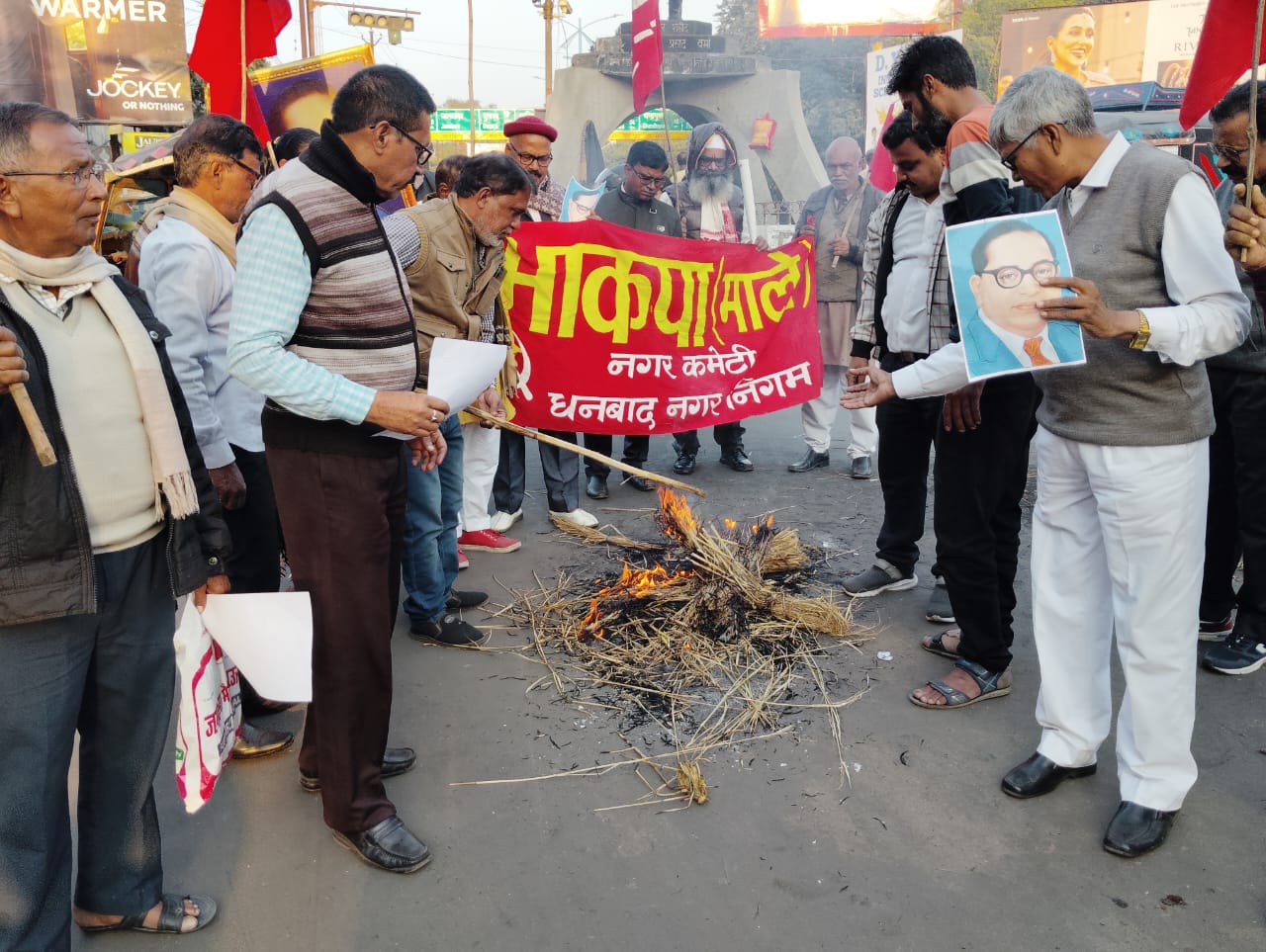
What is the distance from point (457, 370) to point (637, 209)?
472cm

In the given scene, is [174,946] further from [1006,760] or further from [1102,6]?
[1102,6]

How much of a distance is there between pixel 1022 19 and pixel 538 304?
Answer: 102ft

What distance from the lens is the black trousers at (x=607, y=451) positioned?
6992mm

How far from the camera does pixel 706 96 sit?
33.7m

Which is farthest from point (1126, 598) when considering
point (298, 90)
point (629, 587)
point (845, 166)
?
point (298, 90)

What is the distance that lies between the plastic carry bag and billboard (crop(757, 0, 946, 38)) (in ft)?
138

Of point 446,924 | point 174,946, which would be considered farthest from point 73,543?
point 446,924

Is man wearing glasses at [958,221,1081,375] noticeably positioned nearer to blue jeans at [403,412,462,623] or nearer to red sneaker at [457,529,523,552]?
blue jeans at [403,412,462,623]

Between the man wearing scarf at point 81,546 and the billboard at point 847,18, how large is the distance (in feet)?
138

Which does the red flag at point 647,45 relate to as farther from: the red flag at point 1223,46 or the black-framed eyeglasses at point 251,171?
the red flag at point 1223,46

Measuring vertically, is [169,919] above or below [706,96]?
below

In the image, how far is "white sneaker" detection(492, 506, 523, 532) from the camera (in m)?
6.11

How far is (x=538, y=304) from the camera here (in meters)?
6.11

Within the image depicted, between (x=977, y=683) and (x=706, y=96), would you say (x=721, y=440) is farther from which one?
(x=706, y=96)
